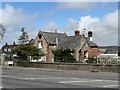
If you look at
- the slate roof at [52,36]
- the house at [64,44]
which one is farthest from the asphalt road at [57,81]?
the slate roof at [52,36]

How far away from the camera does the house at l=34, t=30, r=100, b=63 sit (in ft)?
216

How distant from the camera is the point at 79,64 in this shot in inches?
1719

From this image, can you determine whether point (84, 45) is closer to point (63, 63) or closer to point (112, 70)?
point (63, 63)

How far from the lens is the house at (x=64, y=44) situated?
216 ft

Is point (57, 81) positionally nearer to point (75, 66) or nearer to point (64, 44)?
point (75, 66)

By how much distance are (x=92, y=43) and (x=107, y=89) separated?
56.4 metres

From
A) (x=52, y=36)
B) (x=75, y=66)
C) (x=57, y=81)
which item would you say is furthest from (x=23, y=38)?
(x=57, y=81)

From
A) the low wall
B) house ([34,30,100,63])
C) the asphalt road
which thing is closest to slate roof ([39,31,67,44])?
house ([34,30,100,63])

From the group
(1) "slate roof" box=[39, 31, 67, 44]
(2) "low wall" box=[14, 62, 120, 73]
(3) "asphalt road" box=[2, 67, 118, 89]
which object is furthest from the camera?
(1) "slate roof" box=[39, 31, 67, 44]

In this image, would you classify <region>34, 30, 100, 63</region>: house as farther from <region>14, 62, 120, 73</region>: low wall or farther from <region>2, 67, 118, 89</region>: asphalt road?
<region>2, 67, 118, 89</region>: asphalt road

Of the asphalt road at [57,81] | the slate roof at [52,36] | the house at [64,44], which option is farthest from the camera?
the slate roof at [52,36]

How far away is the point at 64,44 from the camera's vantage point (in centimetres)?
6856

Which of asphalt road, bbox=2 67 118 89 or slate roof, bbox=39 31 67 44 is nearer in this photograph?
asphalt road, bbox=2 67 118 89

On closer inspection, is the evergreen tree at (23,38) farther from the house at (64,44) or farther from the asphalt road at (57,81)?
the asphalt road at (57,81)
